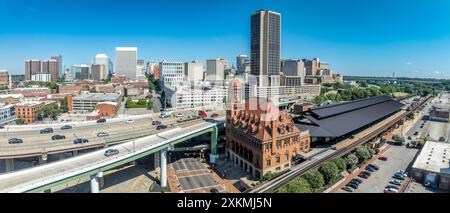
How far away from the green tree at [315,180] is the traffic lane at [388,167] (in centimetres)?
146

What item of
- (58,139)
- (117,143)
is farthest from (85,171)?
(58,139)

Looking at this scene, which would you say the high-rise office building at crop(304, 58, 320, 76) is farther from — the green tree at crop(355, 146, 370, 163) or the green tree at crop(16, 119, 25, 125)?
the green tree at crop(16, 119, 25, 125)

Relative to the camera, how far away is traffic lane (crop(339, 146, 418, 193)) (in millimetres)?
13789

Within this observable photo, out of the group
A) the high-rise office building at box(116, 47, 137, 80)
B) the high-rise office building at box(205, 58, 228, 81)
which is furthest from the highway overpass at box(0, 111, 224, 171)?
the high-rise office building at box(116, 47, 137, 80)

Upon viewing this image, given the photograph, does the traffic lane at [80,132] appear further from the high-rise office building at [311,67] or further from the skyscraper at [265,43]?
the high-rise office building at [311,67]

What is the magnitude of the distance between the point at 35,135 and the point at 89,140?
3.33 m

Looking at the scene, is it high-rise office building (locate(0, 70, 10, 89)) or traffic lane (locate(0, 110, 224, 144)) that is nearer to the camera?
traffic lane (locate(0, 110, 224, 144))

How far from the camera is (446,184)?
44.4 ft

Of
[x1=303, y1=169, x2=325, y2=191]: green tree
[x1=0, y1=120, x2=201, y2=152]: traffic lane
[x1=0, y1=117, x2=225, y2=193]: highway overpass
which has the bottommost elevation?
[x1=303, y1=169, x2=325, y2=191]: green tree

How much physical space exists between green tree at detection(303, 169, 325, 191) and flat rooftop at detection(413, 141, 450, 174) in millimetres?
6291

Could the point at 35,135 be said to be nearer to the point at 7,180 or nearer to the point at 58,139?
the point at 58,139

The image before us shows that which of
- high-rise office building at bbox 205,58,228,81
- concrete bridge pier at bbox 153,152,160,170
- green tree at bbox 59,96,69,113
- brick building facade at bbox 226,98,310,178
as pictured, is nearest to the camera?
brick building facade at bbox 226,98,310,178
